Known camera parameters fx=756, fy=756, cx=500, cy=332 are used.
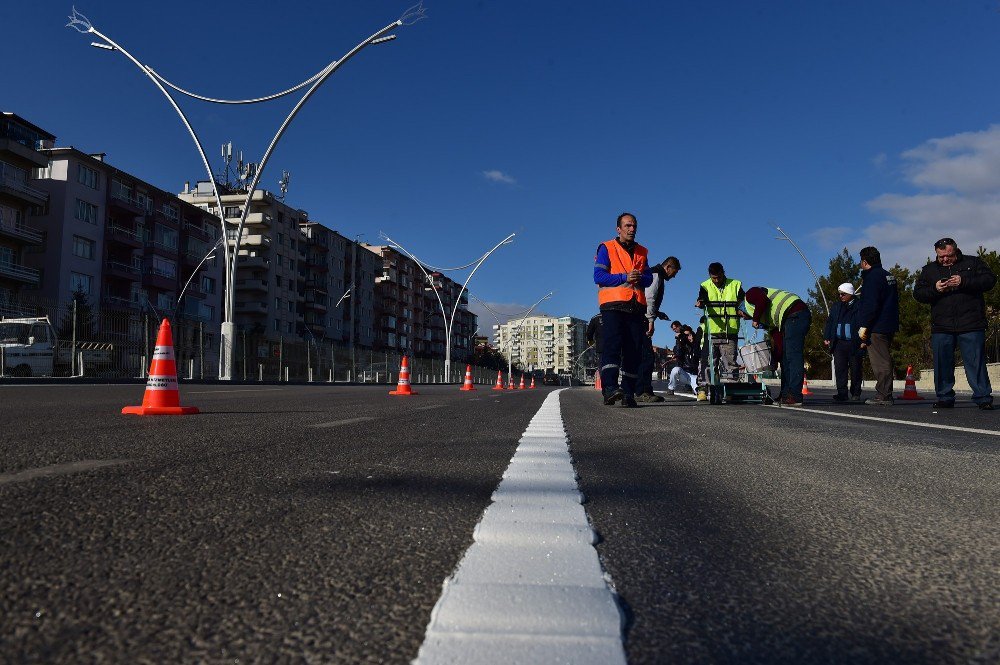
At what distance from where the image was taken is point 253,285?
74.8 meters

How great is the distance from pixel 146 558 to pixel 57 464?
1580 millimetres

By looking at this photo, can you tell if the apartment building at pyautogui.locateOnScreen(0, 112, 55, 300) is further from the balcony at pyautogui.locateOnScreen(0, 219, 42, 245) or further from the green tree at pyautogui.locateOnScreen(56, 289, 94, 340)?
the green tree at pyautogui.locateOnScreen(56, 289, 94, 340)

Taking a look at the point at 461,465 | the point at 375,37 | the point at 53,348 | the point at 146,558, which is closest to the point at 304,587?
the point at 146,558

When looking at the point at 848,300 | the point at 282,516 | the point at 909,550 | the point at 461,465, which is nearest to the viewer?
the point at 909,550

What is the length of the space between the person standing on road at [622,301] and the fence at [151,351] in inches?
730

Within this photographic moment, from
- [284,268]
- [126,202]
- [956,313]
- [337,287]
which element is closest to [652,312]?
[956,313]

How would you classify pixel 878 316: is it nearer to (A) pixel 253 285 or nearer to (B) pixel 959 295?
(B) pixel 959 295

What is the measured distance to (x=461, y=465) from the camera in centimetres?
295

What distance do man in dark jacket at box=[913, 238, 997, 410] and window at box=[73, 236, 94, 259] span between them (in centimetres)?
5269

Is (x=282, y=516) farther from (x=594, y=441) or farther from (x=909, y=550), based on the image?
(x=594, y=441)

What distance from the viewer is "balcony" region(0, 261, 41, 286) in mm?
43281

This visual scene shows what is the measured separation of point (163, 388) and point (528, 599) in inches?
234

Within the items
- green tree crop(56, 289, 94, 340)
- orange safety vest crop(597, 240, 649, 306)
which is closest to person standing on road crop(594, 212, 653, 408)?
orange safety vest crop(597, 240, 649, 306)

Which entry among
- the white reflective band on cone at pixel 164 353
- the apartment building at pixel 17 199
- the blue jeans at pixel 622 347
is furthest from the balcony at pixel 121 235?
the blue jeans at pixel 622 347
